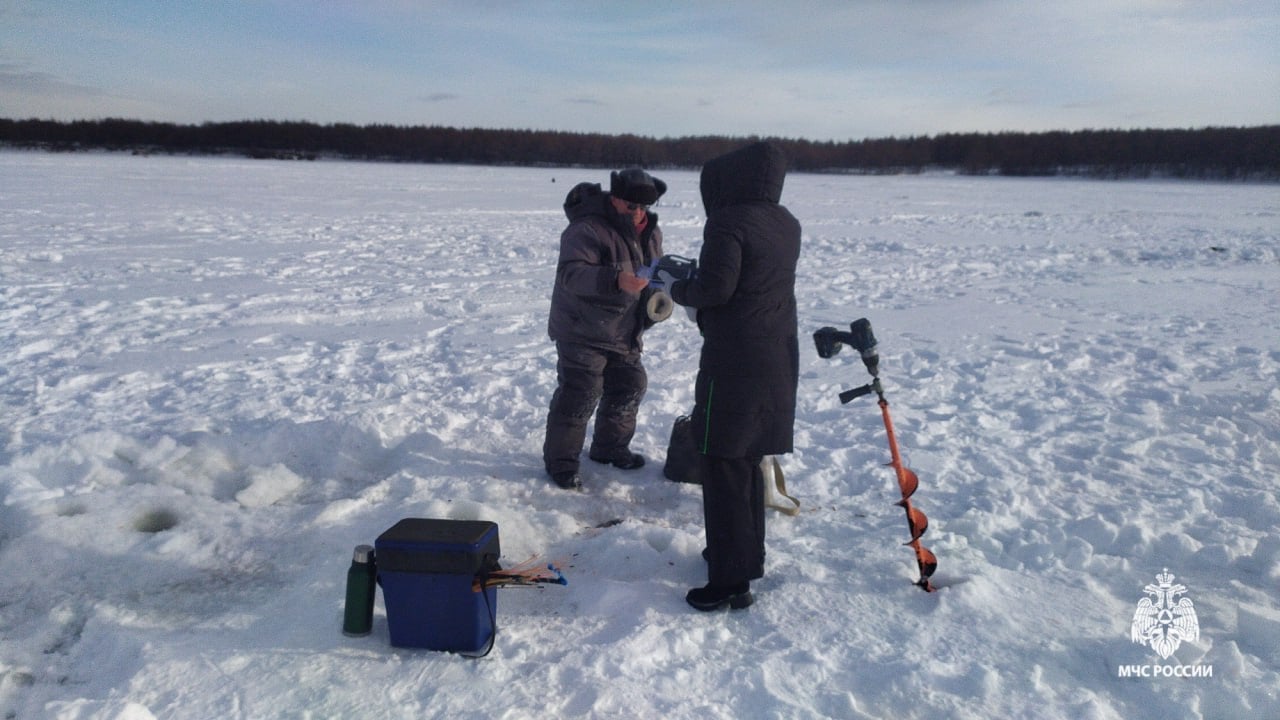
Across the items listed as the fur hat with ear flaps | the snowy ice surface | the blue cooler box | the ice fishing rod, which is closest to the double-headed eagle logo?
the snowy ice surface

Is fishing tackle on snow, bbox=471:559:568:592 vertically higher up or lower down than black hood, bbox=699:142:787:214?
lower down

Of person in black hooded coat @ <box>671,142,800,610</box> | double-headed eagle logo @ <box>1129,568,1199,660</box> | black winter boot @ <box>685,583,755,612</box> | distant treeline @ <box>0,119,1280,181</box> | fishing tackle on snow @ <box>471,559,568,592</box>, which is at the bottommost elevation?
black winter boot @ <box>685,583,755,612</box>

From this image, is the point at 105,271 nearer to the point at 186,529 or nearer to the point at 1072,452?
the point at 186,529

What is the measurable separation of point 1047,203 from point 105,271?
95.0ft

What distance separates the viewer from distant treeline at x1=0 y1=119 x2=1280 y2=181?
6191 centimetres

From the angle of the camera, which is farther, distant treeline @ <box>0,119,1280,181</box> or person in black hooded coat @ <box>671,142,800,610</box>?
distant treeline @ <box>0,119,1280,181</box>

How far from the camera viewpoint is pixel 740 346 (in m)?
3.18

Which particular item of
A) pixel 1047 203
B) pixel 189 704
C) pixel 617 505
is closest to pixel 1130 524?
pixel 617 505

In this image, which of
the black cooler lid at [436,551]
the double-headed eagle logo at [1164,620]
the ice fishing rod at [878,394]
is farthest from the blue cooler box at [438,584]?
the double-headed eagle logo at [1164,620]

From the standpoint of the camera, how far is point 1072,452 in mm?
5047

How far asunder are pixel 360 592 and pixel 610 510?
5.37 feet

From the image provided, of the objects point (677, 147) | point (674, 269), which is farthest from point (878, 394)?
point (677, 147)

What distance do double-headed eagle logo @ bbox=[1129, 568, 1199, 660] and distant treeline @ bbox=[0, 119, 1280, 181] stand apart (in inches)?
2257

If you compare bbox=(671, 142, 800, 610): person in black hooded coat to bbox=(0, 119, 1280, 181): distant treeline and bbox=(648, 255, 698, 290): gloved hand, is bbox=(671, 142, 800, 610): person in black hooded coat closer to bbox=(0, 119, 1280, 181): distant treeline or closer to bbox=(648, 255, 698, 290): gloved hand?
bbox=(648, 255, 698, 290): gloved hand
